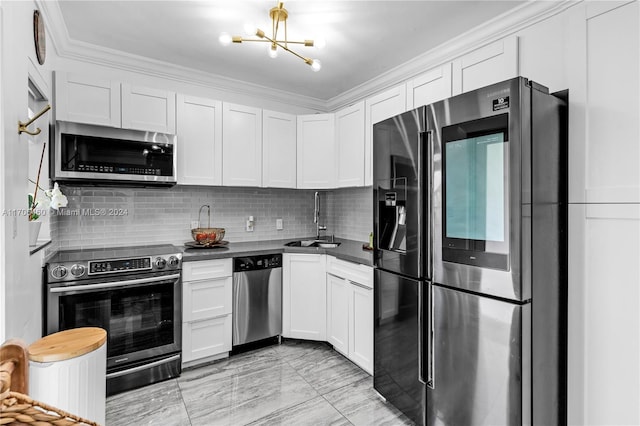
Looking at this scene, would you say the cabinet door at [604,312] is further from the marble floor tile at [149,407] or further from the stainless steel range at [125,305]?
the stainless steel range at [125,305]

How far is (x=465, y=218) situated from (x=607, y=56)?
3.25ft

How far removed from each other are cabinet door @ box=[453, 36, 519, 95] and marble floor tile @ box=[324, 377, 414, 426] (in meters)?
2.22

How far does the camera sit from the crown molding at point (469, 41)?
2.17 metres

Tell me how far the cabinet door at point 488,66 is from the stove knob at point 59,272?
2947mm

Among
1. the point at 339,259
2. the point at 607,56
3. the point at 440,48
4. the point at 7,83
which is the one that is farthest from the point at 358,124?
the point at 7,83

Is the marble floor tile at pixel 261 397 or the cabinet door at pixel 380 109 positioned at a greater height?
the cabinet door at pixel 380 109

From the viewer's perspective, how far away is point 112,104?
2.65 m

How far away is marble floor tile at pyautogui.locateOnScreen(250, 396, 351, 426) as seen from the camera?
2072 millimetres

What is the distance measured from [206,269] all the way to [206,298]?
0.25 meters

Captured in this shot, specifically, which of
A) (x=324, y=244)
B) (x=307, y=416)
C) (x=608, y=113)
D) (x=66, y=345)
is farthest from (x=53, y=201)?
(x=608, y=113)

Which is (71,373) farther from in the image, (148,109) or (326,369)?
(148,109)

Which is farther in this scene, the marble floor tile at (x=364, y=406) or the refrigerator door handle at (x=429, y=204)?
the marble floor tile at (x=364, y=406)

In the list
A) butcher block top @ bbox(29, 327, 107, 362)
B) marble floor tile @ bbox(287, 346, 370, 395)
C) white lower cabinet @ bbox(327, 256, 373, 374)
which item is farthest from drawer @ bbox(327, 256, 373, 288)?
butcher block top @ bbox(29, 327, 107, 362)

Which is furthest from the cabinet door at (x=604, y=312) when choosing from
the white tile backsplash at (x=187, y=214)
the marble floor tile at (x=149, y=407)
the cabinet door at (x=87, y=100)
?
the cabinet door at (x=87, y=100)
